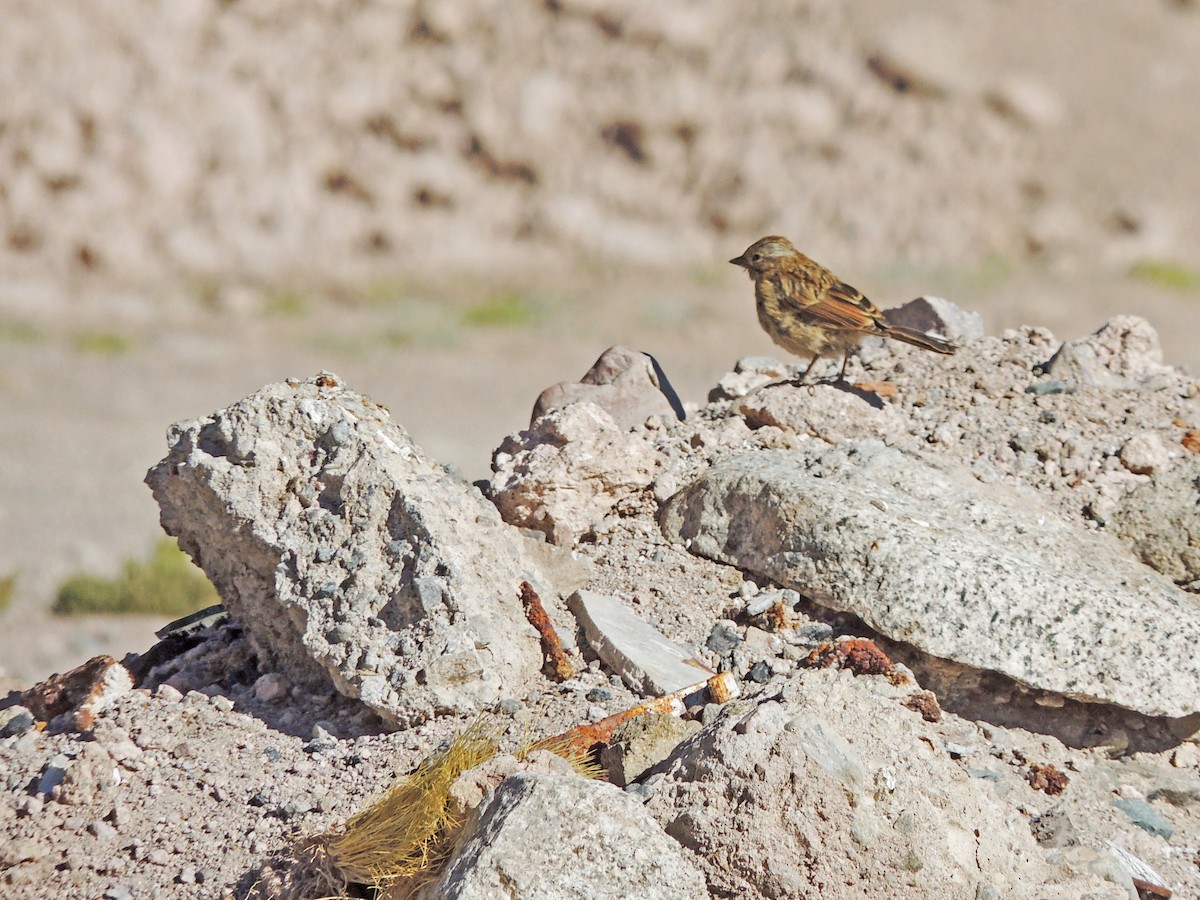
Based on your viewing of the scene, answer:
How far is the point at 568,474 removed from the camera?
4660 mm

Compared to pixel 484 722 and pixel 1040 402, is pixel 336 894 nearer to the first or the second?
pixel 484 722

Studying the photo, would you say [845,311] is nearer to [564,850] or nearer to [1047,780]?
[1047,780]

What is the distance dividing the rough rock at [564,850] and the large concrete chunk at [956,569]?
1321mm

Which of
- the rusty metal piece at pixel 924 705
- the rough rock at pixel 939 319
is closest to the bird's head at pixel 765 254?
the rough rock at pixel 939 319

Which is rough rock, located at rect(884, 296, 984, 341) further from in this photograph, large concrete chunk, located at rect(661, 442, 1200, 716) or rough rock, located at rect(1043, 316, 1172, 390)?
large concrete chunk, located at rect(661, 442, 1200, 716)

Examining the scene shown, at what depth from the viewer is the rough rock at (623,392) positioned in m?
5.20

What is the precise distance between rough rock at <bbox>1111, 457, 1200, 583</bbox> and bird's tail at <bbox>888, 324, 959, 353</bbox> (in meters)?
1.11

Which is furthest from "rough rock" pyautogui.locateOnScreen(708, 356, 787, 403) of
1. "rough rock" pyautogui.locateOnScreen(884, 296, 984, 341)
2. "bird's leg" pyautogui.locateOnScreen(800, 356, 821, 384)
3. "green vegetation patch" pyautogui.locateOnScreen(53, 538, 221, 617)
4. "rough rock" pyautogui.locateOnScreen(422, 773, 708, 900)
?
"green vegetation patch" pyautogui.locateOnScreen(53, 538, 221, 617)

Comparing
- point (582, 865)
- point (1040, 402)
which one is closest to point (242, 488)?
point (582, 865)

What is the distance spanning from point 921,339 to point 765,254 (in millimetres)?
955

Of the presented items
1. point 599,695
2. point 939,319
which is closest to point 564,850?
point 599,695

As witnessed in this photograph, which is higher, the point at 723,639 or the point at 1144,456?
the point at 1144,456

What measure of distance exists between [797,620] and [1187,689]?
1127mm

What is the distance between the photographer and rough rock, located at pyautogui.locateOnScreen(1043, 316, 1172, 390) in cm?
575
